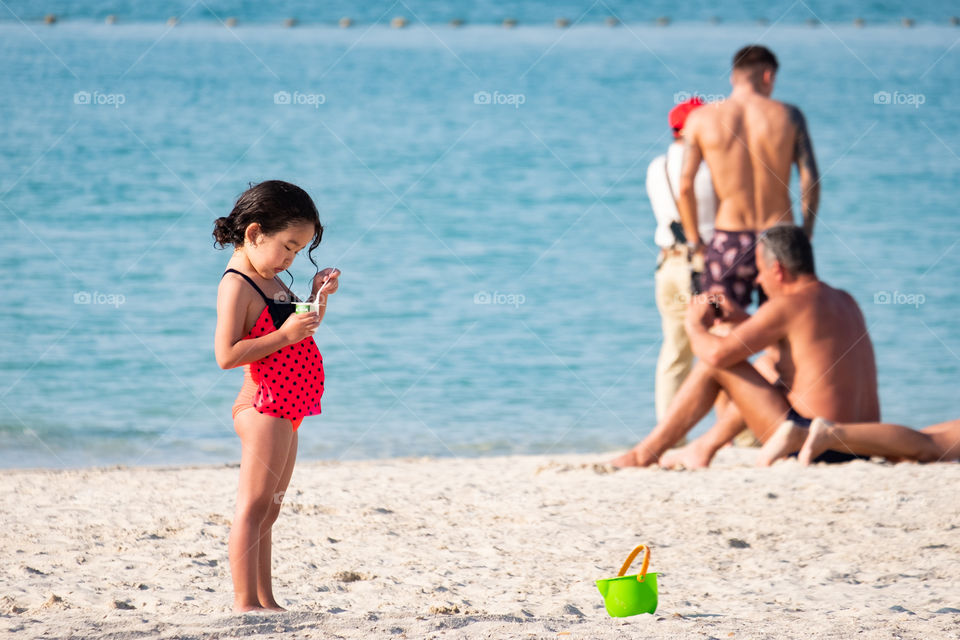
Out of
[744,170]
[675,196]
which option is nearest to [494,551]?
[675,196]

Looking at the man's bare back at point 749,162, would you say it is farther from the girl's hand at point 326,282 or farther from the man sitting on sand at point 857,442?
the girl's hand at point 326,282

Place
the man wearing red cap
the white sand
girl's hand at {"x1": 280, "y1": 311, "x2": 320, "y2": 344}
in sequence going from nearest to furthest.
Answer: girl's hand at {"x1": 280, "y1": 311, "x2": 320, "y2": 344} → the white sand → the man wearing red cap

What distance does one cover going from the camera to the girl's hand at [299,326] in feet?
9.12

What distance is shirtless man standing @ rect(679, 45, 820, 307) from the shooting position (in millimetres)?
5867

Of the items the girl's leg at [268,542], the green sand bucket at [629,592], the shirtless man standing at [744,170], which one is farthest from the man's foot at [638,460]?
the girl's leg at [268,542]

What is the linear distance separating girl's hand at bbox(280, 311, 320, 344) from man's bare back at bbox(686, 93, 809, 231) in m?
3.61

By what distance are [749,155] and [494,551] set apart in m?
3.02

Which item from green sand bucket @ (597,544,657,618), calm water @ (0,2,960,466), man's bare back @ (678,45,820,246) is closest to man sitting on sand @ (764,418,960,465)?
man's bare back @ (678,45,820,246)

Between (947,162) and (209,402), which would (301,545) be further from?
(947,162)

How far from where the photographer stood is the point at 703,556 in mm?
3936

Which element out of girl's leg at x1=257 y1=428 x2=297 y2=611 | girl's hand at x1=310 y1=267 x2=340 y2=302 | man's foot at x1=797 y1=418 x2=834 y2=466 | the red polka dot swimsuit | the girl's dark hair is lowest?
girl's leg at x1=257 y1=428 x2=297 y2=611

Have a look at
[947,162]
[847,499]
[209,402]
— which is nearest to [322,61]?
[947,162]

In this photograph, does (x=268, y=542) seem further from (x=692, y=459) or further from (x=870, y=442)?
(x=870, y=442)

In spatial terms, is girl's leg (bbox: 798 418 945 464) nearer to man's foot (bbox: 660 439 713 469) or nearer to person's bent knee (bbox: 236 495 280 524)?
man's foot (bbox: 660 439 713 469)
